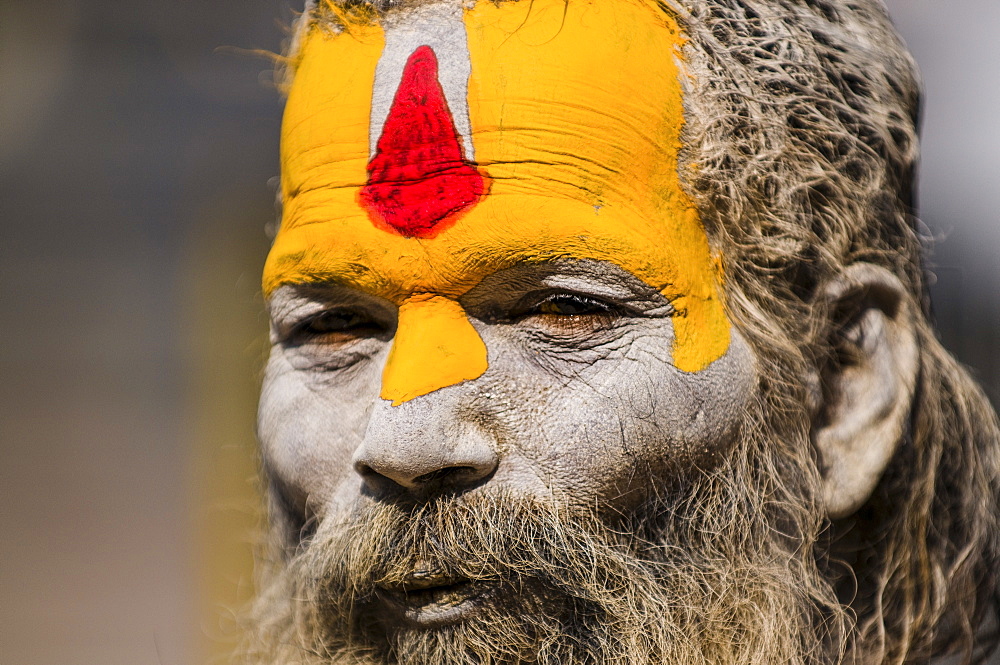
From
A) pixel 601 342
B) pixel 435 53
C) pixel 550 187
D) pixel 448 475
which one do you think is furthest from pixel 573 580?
pixel 435 53

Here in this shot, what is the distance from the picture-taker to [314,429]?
172cm

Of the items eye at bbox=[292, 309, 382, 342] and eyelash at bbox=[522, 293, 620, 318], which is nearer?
eyelash at bbox=[522, 293, 620, 318]

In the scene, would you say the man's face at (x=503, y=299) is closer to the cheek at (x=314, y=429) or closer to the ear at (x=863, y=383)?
the cheek at (x=314, y=429)

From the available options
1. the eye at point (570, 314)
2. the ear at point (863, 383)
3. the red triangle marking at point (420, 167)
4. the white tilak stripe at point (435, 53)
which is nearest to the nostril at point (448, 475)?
the eye at point (570, 314)

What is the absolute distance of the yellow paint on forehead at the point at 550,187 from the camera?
5.07ft

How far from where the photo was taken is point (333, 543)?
1.61m

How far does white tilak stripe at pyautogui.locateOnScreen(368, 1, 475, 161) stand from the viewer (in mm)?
1610

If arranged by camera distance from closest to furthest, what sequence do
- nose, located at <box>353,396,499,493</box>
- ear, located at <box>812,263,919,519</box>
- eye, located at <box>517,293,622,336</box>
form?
nose, located at <box>353,396,499,493</box>
eye, located at <box>517,293,622,336</box>
ear, located at <box>812,263,919,519</box>

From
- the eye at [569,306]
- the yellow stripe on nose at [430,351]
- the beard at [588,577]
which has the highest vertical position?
the eye at [569,306]

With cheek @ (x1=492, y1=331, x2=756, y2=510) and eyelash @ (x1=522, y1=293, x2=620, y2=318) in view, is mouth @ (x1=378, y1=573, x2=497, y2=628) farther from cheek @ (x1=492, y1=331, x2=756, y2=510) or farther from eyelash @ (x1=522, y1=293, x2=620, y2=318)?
eyelash @ (x1=522, y1=293, x2=620, y2=318)

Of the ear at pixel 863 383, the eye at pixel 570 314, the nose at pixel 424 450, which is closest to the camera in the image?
the nose at pixel 424 450

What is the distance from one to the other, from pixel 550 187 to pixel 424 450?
19.2 inches

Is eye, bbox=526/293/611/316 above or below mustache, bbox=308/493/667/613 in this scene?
above

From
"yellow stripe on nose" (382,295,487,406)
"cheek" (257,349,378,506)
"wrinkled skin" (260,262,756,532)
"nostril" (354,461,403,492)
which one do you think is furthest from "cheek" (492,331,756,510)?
"cheek" (257,349,378,506)
